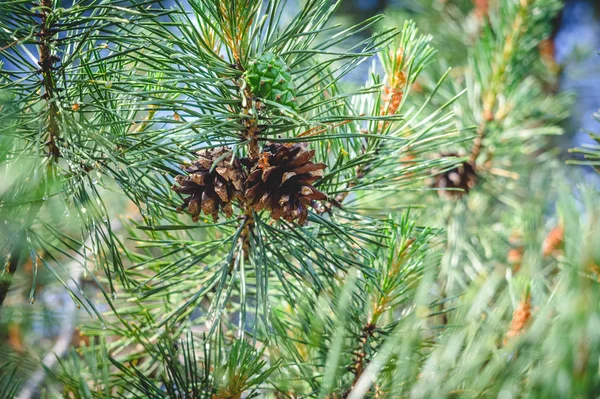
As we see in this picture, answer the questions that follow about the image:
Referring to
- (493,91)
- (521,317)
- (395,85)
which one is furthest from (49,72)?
(493,91)

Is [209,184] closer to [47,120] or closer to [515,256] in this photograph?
A: [47,120]

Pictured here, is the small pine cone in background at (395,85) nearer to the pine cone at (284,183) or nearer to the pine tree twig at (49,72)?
the pine cone at (284,183)

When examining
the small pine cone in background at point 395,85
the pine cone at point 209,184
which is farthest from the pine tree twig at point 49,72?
the small pine cone in background at point 395,85

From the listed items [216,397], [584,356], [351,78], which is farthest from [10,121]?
[351,78]

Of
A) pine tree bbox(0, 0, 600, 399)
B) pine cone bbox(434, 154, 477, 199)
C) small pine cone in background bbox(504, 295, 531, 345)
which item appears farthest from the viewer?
pine cone bbox(434, 154, 477, 199)

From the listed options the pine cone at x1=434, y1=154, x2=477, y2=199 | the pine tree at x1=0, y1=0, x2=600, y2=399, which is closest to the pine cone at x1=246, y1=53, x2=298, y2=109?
the pine tree at x1=0, y1=0, x2=600, y2=399

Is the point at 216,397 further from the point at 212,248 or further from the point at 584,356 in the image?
the point at 584,356

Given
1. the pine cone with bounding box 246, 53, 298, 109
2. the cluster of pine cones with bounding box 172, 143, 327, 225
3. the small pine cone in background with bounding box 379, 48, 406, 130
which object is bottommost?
the cluster of pine cones with bounding box 172, 143, 327, 225

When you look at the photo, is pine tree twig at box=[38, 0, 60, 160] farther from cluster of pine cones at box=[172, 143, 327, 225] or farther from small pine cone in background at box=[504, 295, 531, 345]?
small pine cone in background at box=[504, 295, 531, 345]
